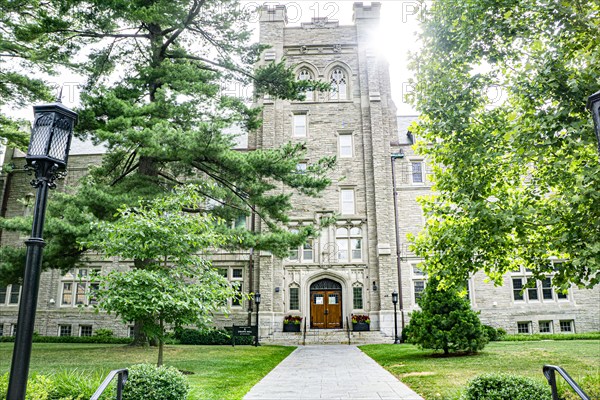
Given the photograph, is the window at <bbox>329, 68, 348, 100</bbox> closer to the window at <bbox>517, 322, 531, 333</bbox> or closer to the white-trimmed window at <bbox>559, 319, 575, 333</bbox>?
the window at <bbox>517, 322, 531, 333</bbox>

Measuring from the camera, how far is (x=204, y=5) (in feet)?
54.9

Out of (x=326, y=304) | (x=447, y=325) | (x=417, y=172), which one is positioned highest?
(x=417, y=172)

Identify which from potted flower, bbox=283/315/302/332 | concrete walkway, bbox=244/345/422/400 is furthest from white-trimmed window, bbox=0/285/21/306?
concrete walkway, bbox=244/345/422/400

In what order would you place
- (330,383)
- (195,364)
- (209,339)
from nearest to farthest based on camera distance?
(330,383) < (195,364) < (209,339)

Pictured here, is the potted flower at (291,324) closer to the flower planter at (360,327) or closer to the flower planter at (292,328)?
the flower planter at (292,328)

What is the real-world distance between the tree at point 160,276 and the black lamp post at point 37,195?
3.91 meters

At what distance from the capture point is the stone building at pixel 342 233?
27938 mm

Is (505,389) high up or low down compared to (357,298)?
down

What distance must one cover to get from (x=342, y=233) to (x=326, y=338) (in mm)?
6751

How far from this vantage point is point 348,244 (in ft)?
95.6

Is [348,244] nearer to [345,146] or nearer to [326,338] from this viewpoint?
[326,338]

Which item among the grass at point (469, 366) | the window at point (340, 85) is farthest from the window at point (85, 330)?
the window at point (340, 85)

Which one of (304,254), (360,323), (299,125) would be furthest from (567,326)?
(299,125)

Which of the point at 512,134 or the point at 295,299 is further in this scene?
the point at 295,299
